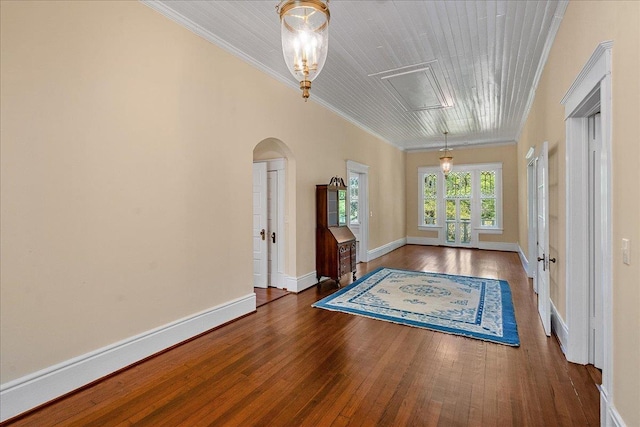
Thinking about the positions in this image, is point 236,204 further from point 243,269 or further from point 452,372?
point 452,372

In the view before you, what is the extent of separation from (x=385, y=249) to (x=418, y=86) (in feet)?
15.8

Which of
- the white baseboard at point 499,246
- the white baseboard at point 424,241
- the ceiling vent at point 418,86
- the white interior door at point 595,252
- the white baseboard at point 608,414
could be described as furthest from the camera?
the white baseboard at point 424,241

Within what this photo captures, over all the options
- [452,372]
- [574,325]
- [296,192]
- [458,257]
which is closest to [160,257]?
[296,192]

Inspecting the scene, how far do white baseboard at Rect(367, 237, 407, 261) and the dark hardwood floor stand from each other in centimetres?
415

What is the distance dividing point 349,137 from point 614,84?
5.11 m

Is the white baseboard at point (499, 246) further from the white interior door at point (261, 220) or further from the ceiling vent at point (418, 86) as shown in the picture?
the white interior door at point (261, 220)

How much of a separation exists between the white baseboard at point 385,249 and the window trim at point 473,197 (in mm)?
877

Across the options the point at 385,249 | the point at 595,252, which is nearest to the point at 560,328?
the point at 595,252

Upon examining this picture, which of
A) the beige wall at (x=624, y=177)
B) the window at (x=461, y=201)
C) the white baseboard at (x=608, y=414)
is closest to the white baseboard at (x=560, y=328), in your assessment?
the white baseboard at (x=608, y=414)

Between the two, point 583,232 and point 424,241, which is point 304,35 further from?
point 424,241

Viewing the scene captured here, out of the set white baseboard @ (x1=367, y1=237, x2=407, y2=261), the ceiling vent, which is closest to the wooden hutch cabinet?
the ceiling vent

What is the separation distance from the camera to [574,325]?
8.84 feet

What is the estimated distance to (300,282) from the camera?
5.01 meters

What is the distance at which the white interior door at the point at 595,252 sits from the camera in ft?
8.38
